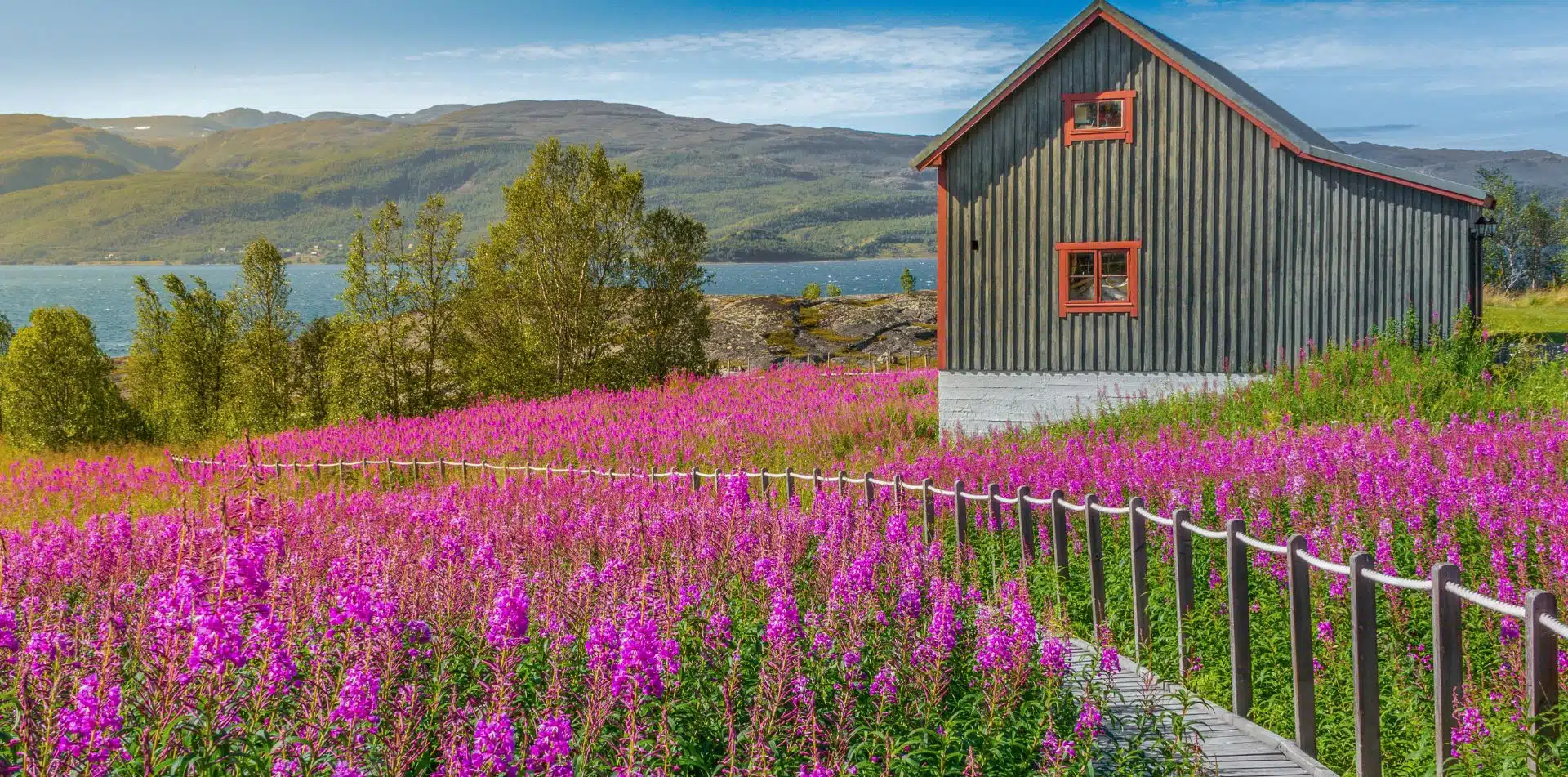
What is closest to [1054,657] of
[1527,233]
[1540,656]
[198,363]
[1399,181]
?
[1540,656]

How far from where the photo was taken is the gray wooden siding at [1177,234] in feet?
64.5

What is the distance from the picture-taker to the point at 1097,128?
808 inches

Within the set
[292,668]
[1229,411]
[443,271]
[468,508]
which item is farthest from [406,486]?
[292,668]

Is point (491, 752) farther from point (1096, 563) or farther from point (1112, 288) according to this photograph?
point (1112, 288)

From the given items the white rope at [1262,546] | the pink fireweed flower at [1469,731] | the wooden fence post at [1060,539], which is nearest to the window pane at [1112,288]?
the wooden fence post at [1060,539]

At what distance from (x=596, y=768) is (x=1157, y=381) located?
17945mm

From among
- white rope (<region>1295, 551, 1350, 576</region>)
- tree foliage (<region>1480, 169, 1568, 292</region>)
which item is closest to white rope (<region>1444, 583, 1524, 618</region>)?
white rope (<region>1295, 551, 1350, 576</region>)

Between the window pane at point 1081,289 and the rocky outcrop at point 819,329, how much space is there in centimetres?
Result: 2135

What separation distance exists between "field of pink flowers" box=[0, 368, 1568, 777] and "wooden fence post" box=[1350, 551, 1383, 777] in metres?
0.25

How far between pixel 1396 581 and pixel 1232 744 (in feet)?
4.34

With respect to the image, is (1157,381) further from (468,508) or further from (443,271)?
(443,271)

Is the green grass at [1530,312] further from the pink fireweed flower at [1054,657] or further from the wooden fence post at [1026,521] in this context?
the pink fireweed flower at [1054,657]

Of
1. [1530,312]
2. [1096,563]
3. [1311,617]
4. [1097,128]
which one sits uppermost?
[1097,128]

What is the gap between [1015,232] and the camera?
2114 centimetres
